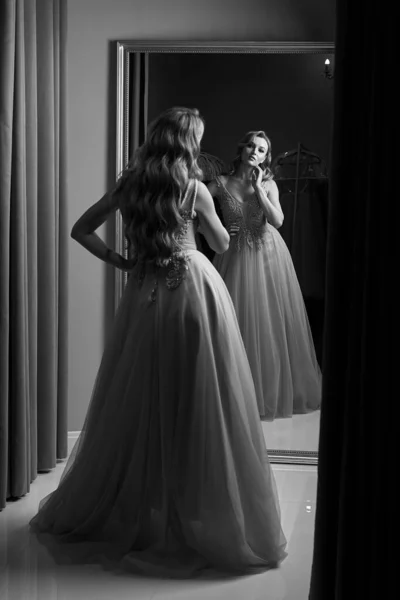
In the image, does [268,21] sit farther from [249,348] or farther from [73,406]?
[73,406]

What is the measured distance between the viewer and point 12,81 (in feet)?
9.99

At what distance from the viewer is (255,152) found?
3.74 m

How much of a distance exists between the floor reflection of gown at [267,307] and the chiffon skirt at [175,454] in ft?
3.15

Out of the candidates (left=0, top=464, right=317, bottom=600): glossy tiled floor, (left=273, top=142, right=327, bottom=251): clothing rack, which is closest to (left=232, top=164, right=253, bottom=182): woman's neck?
(left=273, top=142, right=327, bottom=251): clothing rack

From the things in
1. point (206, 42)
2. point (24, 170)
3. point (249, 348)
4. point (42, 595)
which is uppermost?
point (206, 42)

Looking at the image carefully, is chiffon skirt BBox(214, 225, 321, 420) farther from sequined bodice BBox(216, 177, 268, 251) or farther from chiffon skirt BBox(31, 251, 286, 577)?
chiffon skirt BBox(31, 251, 286, 577)

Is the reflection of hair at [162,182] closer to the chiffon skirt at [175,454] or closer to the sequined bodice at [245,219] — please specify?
the chiffon skirt at [175,454]

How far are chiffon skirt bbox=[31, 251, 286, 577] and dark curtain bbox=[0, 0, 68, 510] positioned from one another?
0.48 m

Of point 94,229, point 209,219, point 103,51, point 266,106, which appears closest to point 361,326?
point 209,219

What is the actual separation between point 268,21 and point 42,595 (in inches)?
112

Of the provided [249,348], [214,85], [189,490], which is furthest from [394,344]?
[214,85]

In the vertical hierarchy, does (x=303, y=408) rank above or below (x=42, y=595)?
above

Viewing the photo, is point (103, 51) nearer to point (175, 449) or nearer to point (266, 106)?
point (266, 106)

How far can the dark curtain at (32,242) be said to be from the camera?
3037 millimetres
